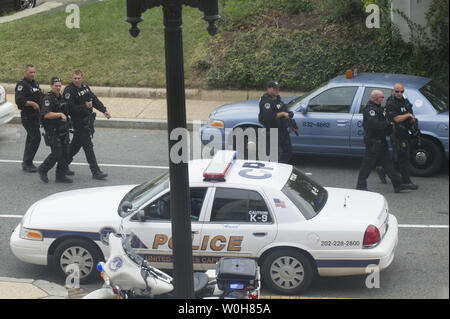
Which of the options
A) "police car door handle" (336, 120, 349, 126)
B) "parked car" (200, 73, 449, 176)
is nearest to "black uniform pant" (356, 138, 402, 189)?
"parked car" (200, 73, 449, 176)

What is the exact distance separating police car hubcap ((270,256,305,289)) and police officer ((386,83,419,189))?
2.75m

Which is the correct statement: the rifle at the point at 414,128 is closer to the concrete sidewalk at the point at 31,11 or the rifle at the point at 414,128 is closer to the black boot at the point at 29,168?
the black boot at the point at 29,168

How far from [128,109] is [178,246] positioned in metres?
9.74

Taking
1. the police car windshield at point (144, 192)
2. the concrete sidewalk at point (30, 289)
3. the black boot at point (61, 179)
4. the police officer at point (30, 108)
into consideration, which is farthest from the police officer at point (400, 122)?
the police officer at point (30, 108)

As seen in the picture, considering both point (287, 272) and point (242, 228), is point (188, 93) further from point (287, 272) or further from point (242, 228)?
point (287, 272)

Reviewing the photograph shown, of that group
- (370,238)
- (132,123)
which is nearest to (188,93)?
(132,123)

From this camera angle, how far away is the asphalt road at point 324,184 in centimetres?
454

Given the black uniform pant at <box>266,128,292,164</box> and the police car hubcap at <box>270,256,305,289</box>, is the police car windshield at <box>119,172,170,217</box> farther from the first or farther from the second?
the black uniform pant at <box>266,128,292,164</box>

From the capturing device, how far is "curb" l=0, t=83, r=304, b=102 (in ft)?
49.8

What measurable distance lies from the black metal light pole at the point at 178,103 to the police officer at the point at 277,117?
17.4 feet

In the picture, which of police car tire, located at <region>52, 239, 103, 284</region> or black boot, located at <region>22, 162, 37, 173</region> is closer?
police car tire, located at <region>52, 239, 103, 284</region>

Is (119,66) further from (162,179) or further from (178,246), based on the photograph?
(178,246)

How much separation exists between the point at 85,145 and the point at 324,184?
3.57m

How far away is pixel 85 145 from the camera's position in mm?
10469
